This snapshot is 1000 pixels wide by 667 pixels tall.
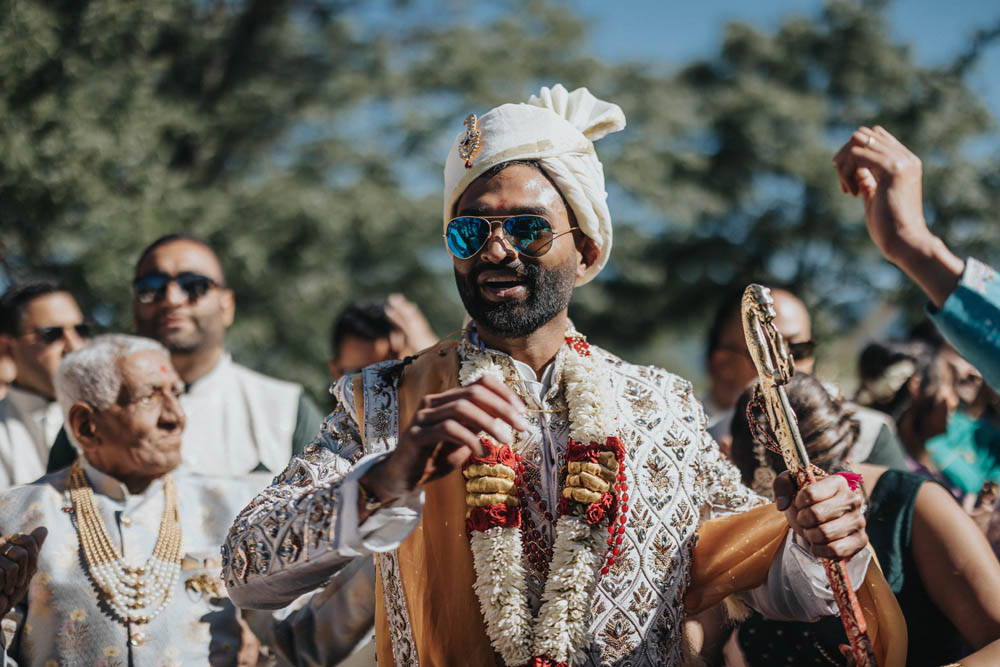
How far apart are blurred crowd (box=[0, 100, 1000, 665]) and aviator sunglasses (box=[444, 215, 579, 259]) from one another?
750 mm

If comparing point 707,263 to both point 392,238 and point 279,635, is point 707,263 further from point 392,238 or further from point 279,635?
point 279,635

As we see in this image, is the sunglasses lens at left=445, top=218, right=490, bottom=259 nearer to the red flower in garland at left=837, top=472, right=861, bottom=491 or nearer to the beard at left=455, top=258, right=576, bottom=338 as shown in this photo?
the beard at left=455, top=258, right=576, bottom=338

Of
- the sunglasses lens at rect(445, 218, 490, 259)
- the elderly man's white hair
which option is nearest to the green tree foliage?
the elderly man's white hair

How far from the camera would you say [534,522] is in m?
2.85

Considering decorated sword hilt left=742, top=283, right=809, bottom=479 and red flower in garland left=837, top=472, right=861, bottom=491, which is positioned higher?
decorated sword hilt left=742, top=283, right=809, bottom=479

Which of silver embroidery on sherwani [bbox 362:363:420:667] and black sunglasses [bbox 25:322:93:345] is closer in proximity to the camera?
silver embroidery on sherwani [bbox 362:363:420:667]

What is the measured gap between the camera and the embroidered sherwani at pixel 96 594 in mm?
3416

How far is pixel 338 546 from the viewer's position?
7.30 ft

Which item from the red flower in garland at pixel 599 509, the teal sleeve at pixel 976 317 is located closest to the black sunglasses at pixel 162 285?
the red flower in garland at pixel 599 509

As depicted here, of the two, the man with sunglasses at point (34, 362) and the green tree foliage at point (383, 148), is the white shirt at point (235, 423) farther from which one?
Answer: the green tree foliage at point (383, 148)

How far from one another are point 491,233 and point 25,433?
376cm

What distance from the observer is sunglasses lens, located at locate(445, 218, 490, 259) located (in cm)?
291


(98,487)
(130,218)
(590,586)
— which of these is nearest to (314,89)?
(130,218)

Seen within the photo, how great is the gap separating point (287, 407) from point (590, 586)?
2994 mm
